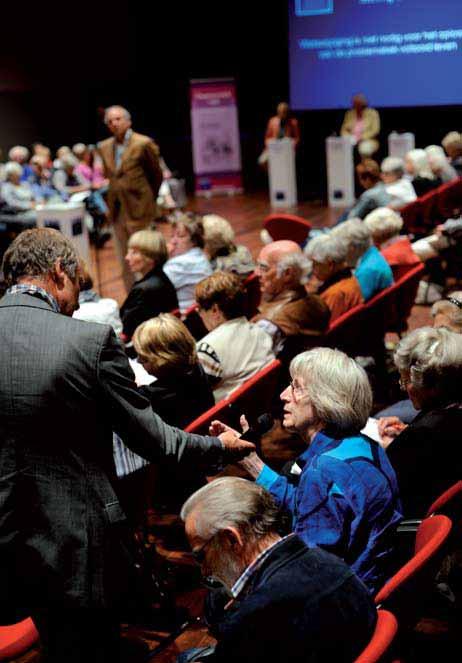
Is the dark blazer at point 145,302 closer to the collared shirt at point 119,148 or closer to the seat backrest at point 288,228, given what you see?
the seat backrest at point 288,228

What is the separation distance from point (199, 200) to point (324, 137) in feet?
7.90

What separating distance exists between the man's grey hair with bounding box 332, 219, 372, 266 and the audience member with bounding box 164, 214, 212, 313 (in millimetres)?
914

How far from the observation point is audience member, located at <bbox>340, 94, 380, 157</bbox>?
453 inches

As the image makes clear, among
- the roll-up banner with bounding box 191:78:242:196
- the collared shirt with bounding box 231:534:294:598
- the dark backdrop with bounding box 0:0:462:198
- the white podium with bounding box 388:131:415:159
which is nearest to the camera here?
the collared shirt with bounding box 231:534:294:598

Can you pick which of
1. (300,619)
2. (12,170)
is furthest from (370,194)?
(300,619)

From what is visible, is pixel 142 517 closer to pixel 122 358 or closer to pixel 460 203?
pixel 122 358

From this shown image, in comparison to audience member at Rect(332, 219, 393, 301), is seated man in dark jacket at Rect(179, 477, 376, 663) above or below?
below

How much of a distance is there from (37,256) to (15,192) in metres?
8.59

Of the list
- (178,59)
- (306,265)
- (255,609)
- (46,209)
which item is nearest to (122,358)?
(255,609)

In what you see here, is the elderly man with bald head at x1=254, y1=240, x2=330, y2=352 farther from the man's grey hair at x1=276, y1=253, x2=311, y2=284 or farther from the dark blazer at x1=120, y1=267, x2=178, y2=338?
the dark blazer at x1=120, y1=267, x2=178, y2=338

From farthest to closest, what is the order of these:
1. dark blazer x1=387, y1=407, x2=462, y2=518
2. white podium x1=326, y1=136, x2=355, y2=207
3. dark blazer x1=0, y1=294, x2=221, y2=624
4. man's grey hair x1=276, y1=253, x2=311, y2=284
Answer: white podium x1=326, y1=136, x2=355, y2=207 < man's grey hair x1=276, y1=253, x2=311, y2=284 < dark blazer x1=387, y1=407, x2=462, y2=518 < dark blazer x1=0, y1=294, x2=221, y2=624

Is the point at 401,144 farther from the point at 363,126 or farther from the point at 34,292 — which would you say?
the point at 34,292

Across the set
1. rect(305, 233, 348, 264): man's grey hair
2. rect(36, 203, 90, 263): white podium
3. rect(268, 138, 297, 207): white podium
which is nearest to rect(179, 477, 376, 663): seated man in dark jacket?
rect(305, 233, 348, 264): man's grey hair

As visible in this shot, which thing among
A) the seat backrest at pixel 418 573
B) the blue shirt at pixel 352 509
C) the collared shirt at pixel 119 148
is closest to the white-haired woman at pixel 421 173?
the collared shirt at pixel 119 148
